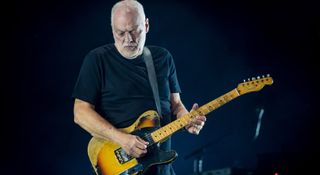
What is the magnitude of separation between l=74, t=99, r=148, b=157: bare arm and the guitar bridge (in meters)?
0.09

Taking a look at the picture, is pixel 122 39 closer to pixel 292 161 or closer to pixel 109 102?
pixel 109 102

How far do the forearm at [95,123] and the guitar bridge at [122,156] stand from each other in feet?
0.39

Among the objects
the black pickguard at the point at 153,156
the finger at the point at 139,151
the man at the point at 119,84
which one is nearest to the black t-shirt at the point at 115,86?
the man at the point at 119,84

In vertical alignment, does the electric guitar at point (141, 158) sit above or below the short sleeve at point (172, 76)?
below

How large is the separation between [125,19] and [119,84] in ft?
1.55

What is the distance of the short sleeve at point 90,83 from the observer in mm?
2938

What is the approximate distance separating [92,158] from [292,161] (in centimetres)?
255

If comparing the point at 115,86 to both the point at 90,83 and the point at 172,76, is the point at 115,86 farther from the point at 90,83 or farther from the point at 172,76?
the point at 172,76

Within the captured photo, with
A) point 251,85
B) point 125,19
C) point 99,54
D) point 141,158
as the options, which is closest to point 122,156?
point 141,158

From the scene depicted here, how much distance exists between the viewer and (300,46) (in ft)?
18.7

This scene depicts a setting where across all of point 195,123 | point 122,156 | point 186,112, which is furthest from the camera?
point 186,112

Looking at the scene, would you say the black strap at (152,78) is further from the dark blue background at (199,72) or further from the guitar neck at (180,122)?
the dark blue background at (199,72)

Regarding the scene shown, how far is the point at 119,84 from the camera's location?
299cm

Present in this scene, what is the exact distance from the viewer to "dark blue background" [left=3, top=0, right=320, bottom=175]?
4238mm
